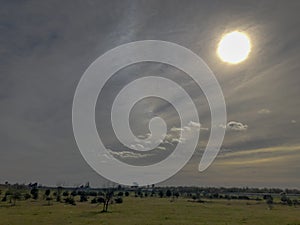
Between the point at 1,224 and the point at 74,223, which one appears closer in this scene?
the point at 1,224

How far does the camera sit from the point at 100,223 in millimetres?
41375

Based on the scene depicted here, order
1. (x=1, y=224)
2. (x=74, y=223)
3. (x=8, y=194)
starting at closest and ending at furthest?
(x=1, y=224), (x=74, y=223), (x=8, y=194)

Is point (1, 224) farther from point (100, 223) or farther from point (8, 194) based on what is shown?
point (8, 194)

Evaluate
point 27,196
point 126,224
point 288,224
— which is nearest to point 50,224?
point 126,224

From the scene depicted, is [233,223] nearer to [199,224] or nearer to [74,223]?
[199,224]

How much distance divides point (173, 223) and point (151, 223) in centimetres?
270

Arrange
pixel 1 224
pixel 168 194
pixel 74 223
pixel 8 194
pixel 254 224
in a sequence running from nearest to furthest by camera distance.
A: 1. pixel 1 224
2. pixel 74 223
3. pixel 254 224
4. pixel 8 194
5. pixel 168 194

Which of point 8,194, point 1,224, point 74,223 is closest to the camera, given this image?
point 1,224

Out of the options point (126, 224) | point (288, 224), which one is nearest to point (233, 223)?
point (288, 224)

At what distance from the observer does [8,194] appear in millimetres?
92438

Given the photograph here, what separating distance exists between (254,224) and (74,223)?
22.1 m

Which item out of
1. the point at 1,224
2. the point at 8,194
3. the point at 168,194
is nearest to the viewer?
the point at 1,224

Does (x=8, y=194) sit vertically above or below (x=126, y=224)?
above

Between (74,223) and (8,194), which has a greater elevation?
(8,194)
